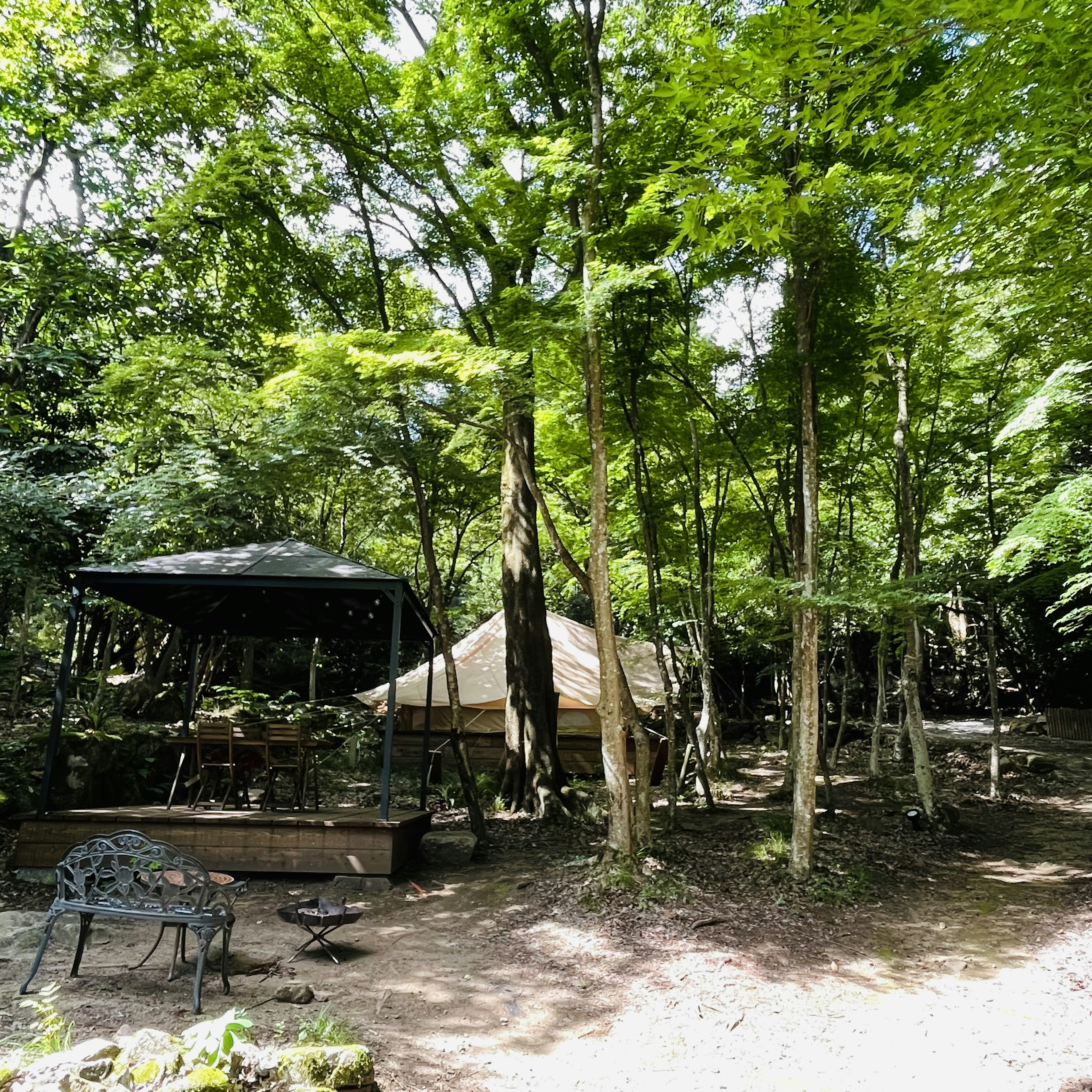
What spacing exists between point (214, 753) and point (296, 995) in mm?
3735

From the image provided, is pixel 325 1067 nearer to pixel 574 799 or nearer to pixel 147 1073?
pixel 147 1073

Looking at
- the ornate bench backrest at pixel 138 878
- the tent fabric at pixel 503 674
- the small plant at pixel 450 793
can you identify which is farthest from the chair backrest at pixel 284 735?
the tent fabric at pixel 503 674

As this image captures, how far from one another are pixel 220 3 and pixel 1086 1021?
1045cm

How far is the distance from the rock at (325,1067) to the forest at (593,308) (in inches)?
135

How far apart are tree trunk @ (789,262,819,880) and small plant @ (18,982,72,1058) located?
15.9ft

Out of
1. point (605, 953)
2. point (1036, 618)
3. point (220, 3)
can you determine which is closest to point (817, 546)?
point (605, 953)

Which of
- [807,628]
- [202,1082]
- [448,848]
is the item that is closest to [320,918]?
[202,1082]

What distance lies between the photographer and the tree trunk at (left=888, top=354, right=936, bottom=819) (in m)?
7.73

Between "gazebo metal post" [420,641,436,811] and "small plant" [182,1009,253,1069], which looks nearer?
"small plant" [182,1009,253,1069]

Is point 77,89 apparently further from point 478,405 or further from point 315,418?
point 478,405

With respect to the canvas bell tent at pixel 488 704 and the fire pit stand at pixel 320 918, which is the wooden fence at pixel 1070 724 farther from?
the fire pit stand at pixel 320 918

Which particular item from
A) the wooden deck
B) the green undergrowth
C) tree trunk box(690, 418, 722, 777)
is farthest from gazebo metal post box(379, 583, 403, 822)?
tree trunk box(690, 418, 722, 777)

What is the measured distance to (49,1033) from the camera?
2.69 metres

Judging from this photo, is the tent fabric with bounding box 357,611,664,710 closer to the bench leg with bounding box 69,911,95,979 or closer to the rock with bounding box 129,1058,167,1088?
the bench leg with bounding box 69,911,95,979
